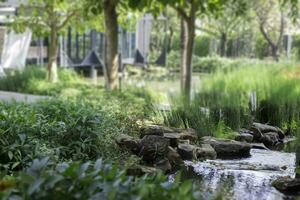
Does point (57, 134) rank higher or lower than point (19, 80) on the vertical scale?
lower

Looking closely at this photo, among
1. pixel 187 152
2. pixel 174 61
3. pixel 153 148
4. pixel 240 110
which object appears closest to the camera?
pixel 153 148

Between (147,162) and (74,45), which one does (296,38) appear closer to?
(74,45)

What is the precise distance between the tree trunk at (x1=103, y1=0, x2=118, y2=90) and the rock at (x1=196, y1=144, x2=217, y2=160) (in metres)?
4.36

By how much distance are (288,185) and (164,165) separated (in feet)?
3.21

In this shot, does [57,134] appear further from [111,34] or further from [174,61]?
[174,61]

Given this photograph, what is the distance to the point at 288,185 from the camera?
11.7 ft

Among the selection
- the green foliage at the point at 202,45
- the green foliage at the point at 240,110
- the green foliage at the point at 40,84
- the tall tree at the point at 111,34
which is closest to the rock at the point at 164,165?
the green foliage at the point at 240,110

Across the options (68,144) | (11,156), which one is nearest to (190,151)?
(68,144)

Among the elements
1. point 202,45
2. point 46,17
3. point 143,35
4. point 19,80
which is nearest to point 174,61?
point 143,35

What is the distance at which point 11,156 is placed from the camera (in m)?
3.62

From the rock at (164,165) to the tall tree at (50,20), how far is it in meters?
7.38

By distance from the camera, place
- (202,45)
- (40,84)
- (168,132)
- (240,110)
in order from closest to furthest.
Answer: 1. (168,132)
2. (240,110)
3. (40,84)
4. (202,45)

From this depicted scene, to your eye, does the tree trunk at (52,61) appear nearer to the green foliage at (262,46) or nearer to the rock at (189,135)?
the rock at (189,135)

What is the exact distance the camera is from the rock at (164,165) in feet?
13.4
